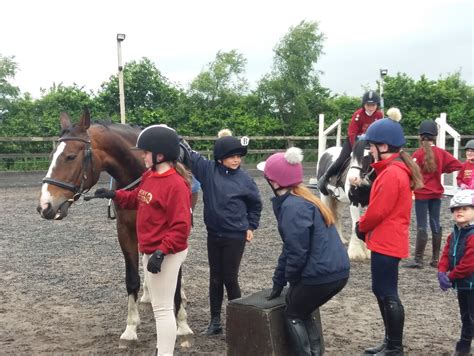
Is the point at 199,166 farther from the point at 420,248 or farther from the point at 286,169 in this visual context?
the point at 420,248

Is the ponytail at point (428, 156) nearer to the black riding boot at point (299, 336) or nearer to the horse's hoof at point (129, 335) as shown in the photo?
the black riding boot at point (299, 336)

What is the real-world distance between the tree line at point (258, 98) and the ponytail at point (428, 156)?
558 inches

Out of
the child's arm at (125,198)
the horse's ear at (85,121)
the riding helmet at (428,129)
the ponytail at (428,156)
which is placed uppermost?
the horse's ear at (85,121)

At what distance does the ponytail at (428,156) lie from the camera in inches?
251

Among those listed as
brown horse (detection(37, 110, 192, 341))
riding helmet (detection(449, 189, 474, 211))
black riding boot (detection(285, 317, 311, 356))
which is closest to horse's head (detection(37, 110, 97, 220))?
brown horse (detection(37, 110, 192, 341))

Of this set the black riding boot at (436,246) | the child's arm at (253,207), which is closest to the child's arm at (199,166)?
the child's arm at (253,207)

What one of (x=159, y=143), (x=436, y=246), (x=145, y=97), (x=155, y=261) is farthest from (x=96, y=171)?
(x=145, y=97)

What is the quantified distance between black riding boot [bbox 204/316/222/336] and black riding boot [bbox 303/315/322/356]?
1165mm

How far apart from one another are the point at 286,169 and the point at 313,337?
3.79ft

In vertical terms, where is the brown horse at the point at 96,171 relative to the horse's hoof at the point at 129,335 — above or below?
above

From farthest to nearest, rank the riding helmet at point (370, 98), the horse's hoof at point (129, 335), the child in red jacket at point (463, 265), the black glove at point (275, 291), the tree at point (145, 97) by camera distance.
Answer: the tree at point (145, 97), the riding helmet at point (370, 98), the horse's hoof at point (129, 335), the child in red jacket at point (463, 265), the black glove at point (275, 291)

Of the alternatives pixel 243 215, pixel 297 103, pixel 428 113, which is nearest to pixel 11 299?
pixel 243 215

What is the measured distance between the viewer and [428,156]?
6438 millimetres

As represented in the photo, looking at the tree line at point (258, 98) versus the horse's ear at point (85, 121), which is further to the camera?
the tree line at point (258, 98)
